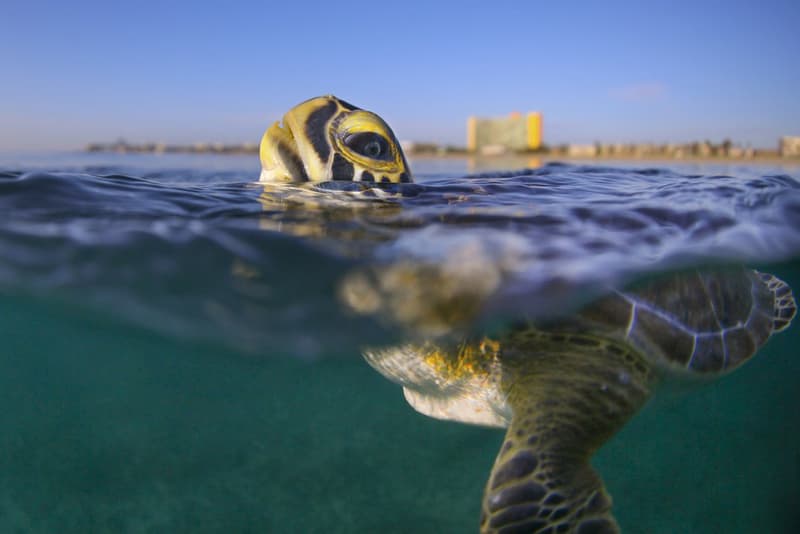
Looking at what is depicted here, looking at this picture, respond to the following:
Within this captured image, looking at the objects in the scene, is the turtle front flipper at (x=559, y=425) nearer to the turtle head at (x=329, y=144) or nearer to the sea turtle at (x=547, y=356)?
the sea turtle at (x=547, y=356)

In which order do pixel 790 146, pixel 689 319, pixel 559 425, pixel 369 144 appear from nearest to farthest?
pixel 559 425 < pixel 689 319 < pixel 369 144 < pixel 790 146

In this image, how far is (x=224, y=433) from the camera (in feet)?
30.4

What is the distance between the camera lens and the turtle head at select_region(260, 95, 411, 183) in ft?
10.2

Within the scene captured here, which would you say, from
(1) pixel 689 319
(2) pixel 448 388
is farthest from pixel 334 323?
(1) pixel 689 319

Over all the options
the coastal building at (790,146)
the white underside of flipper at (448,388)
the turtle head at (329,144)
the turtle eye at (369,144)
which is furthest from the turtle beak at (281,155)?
the coastal building at (790,146)

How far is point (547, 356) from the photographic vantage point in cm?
260

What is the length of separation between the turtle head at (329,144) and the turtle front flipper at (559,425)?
1.60 meters

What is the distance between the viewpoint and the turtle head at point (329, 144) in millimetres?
3119

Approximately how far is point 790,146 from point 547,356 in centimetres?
1776

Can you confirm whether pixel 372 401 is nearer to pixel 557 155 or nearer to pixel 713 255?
pixel 713 255

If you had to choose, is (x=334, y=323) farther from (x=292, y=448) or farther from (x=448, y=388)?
(x=292, y=448)

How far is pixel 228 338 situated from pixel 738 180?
5471 millimetres

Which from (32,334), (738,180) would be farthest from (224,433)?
(738,180)

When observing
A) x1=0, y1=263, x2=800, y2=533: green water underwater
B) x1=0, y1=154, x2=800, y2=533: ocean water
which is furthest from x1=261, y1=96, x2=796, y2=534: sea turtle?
x1=0, y1=263, x2=800, y2=533: green water underwater
